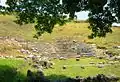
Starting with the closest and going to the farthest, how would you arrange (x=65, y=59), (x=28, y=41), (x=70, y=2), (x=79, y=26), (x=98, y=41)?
1. (x=70, y=2)
2. (x=65, y=59)
3. (x=28, y=41)
4. (x=98, y=41)
5. (x=79, y=26)

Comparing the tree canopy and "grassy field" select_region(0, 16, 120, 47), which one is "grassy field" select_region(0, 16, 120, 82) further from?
the tree canopy

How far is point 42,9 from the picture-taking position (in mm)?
32438

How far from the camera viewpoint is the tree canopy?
32000mm

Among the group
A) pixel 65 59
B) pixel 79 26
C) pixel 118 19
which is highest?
pixel 79 26

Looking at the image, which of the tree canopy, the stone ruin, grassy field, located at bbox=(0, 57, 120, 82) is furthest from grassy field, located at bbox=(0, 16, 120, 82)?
the stone ruin

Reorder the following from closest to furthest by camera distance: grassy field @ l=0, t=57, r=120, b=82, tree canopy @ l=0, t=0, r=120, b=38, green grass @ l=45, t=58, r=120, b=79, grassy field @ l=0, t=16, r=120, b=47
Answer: tree canopy @ l=0, t=0, r=120, b=38 < grassy field @ l=0, t=57, r=120, b=82 < green grass @ l=45, t=58, r=120, b=79 < grassy field @ l=0, t=16, r=120, b=47

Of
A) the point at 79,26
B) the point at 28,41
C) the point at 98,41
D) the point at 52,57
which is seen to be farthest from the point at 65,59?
the point at 79,26

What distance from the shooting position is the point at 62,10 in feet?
108

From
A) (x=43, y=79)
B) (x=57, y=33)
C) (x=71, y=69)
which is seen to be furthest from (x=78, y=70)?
(x=57, y=33)

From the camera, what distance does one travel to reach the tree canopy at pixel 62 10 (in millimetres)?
32000

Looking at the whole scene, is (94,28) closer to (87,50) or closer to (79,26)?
(87,50)

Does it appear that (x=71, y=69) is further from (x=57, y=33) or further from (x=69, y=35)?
(x=57, y=33)

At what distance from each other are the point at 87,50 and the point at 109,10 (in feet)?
91.7

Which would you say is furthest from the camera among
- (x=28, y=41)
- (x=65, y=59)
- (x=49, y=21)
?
(x=28, y=41)
